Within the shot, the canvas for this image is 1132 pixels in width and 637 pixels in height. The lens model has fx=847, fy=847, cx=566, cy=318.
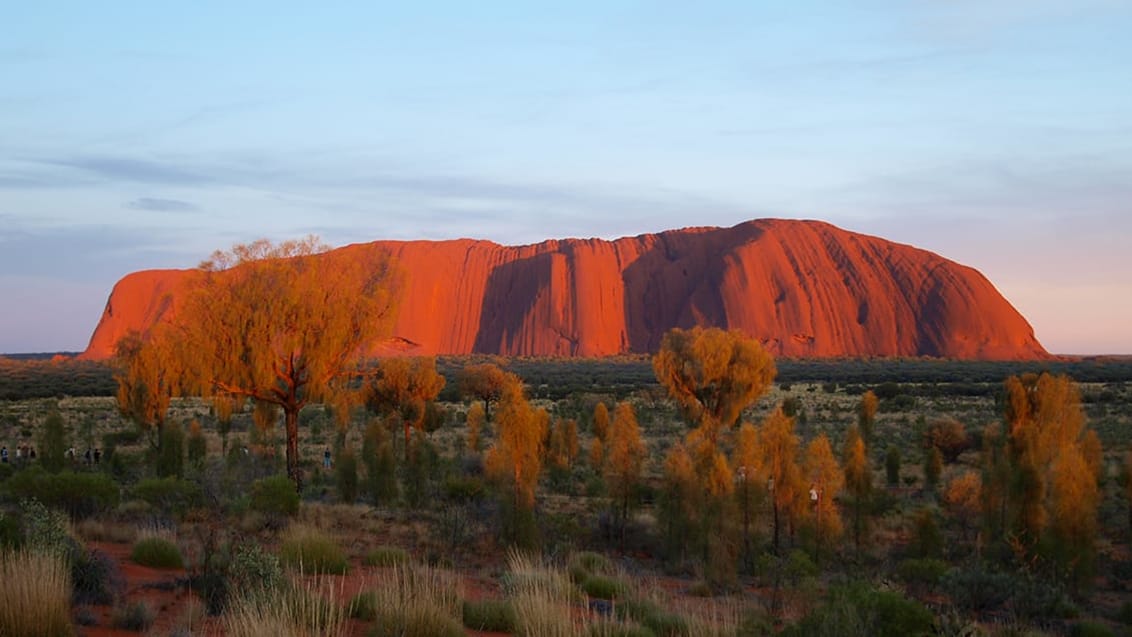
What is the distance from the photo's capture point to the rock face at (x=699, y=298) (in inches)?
4296

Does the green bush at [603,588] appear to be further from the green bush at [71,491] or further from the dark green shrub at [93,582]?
the green bush at [71,491]

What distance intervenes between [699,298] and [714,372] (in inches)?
3646

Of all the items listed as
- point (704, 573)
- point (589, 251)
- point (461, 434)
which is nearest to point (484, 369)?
point (461, 434)

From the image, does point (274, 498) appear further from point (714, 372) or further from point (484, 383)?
point (484, 383)

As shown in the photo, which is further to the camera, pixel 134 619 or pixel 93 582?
pixel 93 582

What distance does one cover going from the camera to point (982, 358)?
104750mm

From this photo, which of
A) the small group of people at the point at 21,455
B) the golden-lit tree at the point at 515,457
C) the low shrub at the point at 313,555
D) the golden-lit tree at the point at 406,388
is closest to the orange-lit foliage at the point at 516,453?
the golden-lit tree at the point at 515,457

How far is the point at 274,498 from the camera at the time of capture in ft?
42.4

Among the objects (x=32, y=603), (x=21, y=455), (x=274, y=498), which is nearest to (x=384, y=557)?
(x=274, y=498)

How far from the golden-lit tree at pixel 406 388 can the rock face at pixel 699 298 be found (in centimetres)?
7380

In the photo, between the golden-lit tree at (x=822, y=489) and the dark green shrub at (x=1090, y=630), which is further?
the golden-lit tree at (x=822, y=489)

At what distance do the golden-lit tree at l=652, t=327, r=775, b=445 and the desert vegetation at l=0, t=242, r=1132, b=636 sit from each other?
0.23 ft

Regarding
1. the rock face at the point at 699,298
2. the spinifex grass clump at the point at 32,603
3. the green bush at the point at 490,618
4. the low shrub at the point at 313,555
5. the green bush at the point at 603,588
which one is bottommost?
the green bush at the point at 603,588

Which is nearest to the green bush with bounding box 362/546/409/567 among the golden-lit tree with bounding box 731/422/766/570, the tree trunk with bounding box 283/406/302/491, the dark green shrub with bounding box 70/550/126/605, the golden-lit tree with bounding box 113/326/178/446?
the dark green shrub with bounding box 70/550/126/605
